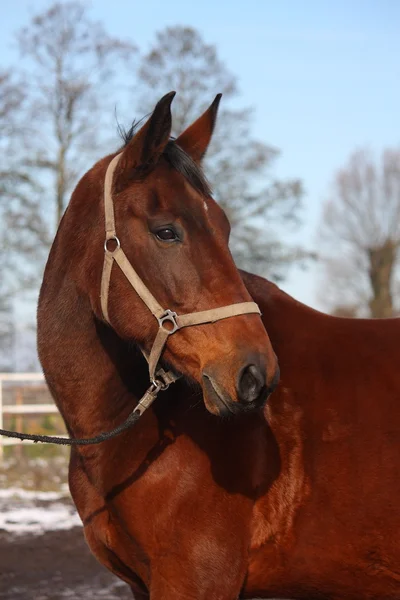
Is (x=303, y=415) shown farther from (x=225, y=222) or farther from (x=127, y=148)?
(x=127, y=148)

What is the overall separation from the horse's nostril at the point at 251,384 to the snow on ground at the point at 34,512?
5805 millimetres

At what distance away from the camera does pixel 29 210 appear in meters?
15.7

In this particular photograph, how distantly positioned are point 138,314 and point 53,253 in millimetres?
740

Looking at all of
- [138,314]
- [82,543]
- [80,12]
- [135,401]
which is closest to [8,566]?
[82,543]

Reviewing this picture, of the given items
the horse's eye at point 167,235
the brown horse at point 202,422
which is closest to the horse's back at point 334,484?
the brown horse at point 202,422

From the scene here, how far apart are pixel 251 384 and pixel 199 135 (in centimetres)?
140

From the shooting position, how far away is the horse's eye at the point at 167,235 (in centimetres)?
309

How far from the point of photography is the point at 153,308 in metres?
3.09

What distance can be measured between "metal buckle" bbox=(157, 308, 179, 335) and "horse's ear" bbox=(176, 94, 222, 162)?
0.91 meters

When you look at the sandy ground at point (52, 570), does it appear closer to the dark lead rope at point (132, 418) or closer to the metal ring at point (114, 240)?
the dark lead rope at point (132, 418)

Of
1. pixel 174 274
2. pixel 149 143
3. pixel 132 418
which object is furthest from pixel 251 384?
pixel 149 143

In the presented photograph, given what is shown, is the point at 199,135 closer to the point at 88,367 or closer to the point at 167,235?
the point at 167,235

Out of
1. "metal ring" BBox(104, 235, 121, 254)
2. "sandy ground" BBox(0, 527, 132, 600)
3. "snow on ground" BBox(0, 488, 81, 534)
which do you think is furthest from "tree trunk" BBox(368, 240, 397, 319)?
"metal ring" BBox(104, 235, 121, 254)

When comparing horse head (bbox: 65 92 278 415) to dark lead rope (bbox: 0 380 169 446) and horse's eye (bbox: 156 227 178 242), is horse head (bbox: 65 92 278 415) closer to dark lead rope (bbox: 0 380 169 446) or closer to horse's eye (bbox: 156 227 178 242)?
horse's eye (bbox: 156 227 178 242)
